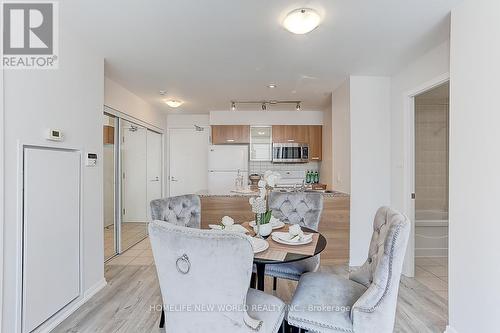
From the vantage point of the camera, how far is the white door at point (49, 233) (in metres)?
1.92

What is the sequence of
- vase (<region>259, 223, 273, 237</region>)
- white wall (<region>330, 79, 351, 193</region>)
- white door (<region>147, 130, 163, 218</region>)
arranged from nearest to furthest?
vase (<region>259, 223, 273, 237</region>), white wall (<region>330, 79, 351, 193</region>), white door (<region>147, 130, 163, 218</region>)

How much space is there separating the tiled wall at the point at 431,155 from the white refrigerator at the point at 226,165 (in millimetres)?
3064

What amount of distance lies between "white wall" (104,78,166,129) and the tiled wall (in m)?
4.61

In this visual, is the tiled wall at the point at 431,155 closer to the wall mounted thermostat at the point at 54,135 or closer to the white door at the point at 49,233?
the white door at the point at 49,233

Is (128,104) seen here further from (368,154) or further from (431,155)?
(431,155)

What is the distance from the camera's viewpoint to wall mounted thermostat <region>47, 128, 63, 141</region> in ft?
6.82

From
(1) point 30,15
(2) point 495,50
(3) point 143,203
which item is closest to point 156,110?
(3) point 143,203

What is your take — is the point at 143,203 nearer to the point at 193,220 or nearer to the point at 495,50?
the point at 193,220

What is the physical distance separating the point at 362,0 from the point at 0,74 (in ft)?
7.90

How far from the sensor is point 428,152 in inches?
185

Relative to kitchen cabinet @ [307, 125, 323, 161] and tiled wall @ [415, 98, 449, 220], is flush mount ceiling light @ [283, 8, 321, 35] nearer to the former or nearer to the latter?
kitchen cabinet @ [307, 125, 323, 161]

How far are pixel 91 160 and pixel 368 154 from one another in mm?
3142

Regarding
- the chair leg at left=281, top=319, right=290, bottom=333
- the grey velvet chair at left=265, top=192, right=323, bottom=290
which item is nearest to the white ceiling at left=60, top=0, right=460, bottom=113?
the grey velvet chair at left=265, top=192, right=323, bottom=290

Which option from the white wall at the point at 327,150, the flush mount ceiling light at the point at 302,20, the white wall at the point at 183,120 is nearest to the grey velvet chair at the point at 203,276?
the flush mount ceiling light at the point at 302,20
